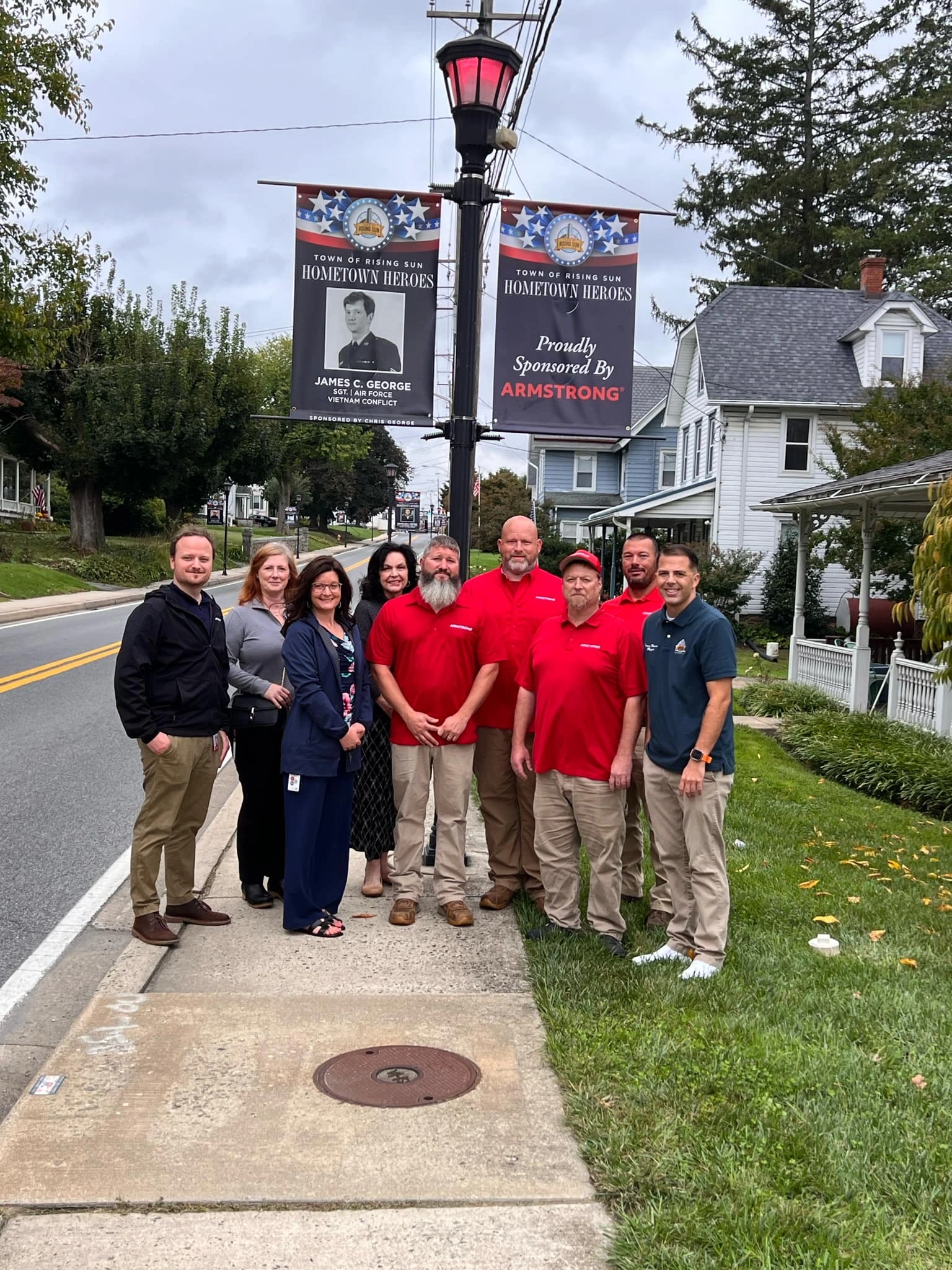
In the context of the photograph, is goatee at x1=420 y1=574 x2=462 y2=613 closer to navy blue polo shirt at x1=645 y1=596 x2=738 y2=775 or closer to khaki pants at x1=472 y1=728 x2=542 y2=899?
khaki pants at x1=472 y1=728 x2=542 y2=899

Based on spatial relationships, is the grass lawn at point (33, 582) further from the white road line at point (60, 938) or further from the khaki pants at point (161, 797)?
the khaki pants at point (161, 797)

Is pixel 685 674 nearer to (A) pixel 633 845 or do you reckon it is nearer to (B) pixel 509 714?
(B) pixel 509 714

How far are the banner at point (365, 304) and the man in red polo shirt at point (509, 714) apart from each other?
54.7 inches

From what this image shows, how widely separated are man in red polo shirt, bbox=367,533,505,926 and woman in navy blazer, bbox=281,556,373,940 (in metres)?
0.21

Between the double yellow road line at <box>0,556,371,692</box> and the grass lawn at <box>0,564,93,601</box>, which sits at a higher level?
the grass lawn at <box>0,564,93,601</box>

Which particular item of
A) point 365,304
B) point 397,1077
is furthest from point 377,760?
point 365,304

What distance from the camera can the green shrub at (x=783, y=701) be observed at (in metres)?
16.0

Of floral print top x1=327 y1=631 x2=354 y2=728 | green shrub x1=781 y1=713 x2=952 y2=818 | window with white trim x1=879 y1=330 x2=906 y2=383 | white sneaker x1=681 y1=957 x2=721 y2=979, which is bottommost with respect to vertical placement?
green shrub x1=781 y1=713 x2=952 y2=818

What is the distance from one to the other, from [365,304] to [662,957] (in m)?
4.20

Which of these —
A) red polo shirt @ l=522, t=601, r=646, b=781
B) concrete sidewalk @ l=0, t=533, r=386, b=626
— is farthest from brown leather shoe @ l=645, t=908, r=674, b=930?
concrete sidewalk @ l=0, t=533, r=386, b=626

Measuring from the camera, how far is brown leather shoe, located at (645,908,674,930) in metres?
6.07

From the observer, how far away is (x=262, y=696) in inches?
242

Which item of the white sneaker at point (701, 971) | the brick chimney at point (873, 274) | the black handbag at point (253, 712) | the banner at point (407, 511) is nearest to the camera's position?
the white sneaker at point (701, 971)

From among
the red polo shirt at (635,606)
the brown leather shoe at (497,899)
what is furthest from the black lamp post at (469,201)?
the brown leather shoe at (497,899)
